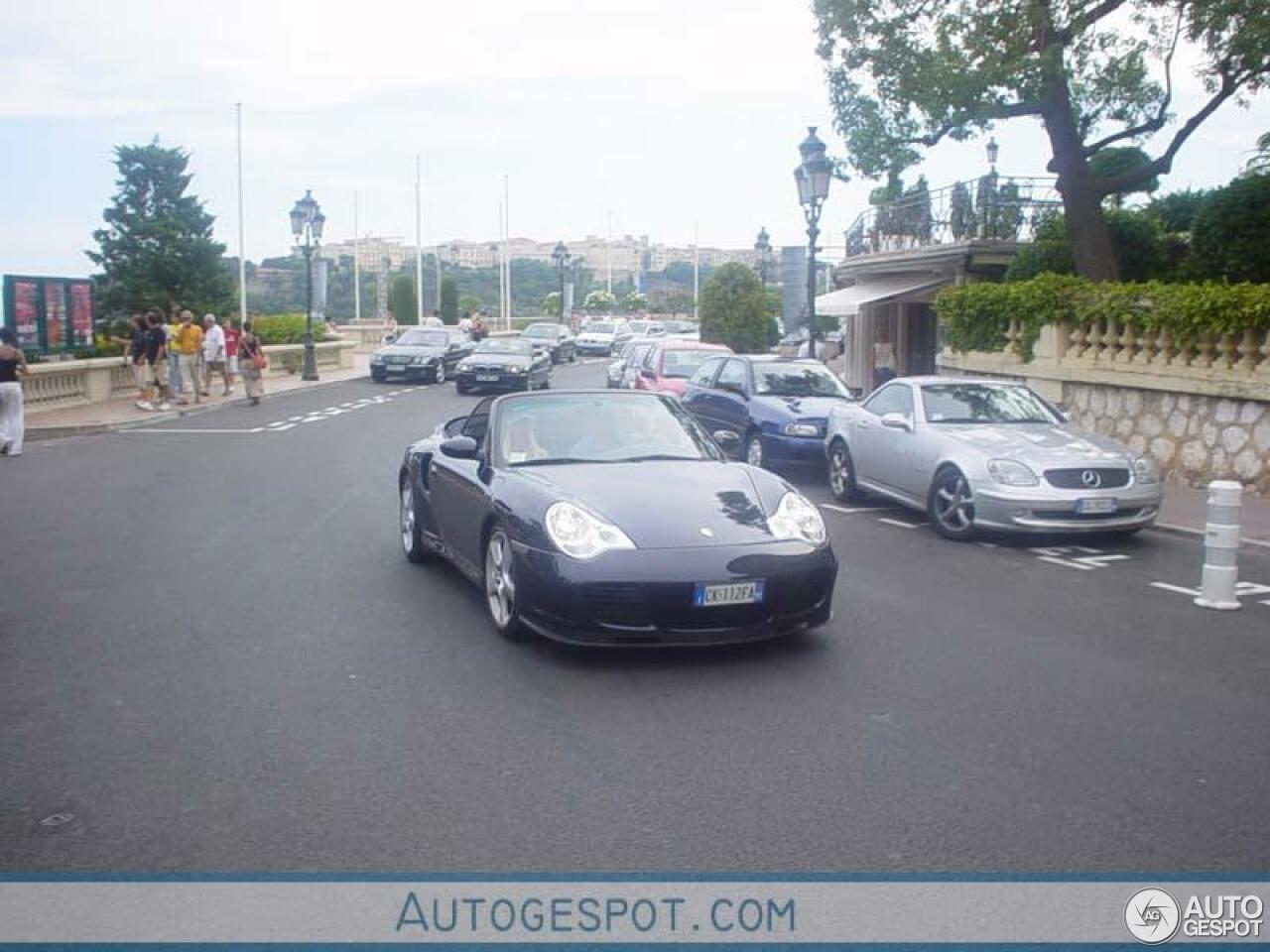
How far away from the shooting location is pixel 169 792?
5.22 metres

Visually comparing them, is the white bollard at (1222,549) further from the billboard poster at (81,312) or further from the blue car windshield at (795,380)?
the billboard poster at (81,312)

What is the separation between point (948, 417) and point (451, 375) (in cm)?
2874

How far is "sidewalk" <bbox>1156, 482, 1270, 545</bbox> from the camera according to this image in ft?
41.0

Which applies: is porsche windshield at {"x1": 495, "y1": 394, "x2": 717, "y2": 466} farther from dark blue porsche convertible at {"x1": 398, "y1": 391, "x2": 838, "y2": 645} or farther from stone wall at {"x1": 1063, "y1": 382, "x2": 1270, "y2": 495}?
stone wall at {"x1": 1063, "y1": 382, "x2": 1270, "y2": 495}

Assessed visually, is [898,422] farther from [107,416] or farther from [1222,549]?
[107,416]

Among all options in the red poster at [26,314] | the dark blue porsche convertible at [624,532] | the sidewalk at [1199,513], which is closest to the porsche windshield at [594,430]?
A: the dark blue porsche convertible at [624,532]

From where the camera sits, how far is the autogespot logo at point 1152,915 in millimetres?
4055

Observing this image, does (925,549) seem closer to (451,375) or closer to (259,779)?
(259,779)

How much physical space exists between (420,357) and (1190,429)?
84.2 ft

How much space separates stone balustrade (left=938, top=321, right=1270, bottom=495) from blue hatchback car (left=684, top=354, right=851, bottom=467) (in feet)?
11.4

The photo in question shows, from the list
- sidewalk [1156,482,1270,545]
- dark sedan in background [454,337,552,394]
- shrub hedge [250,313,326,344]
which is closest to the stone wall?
sidewalk [1156,482,1270,545]

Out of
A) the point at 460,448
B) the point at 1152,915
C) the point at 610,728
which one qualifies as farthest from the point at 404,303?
the point at 1152,915

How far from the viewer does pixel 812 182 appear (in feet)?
76.3

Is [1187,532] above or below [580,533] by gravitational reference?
below
